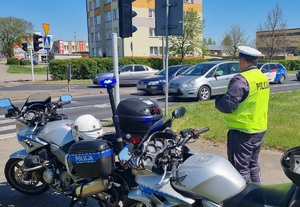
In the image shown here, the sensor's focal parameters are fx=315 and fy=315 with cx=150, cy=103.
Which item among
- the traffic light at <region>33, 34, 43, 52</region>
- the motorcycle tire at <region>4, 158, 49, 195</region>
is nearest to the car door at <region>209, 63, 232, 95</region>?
the motorcycle tire at <region>4, 158, 49, 195</region>

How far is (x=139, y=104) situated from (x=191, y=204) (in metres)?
1.38

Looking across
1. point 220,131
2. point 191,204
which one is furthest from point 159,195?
point 220,131

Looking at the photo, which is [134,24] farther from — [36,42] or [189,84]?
[189,84]

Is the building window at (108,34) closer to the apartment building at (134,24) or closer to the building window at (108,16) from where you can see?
the apartment building at (134,24)

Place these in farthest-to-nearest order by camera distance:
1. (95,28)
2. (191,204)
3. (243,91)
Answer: (95,28) < (243,91) < (191,204)

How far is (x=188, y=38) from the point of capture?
122ft

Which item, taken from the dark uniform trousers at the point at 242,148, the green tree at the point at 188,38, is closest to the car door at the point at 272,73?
the green tree at the point at 188,38

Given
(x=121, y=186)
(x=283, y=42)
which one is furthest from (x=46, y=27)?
(x=283, y=42)

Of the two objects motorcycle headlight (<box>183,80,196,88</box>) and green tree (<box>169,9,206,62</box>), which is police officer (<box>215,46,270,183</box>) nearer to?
motorcycle headlight (<box>183,80,196,88</box>)

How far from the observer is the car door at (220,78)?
13320 mm

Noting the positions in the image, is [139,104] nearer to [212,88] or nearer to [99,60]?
[212,88]

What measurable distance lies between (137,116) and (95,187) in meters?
0.83

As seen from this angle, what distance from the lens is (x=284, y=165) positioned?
1.94 metres

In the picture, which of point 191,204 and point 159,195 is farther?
point 159,195
